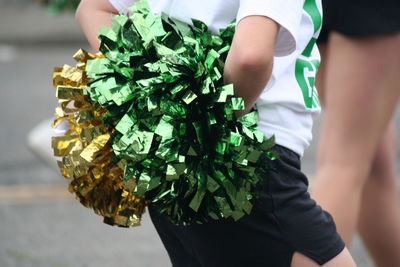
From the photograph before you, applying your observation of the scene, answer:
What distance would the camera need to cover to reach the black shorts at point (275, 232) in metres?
2.09

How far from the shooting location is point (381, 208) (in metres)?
3.51

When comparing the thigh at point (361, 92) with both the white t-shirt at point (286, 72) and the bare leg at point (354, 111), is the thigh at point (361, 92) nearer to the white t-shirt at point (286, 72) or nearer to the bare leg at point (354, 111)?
the bare leg at point (354, 111)

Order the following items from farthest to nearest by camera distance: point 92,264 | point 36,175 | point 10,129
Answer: point 10,129 < point 36,175 < point 92,264

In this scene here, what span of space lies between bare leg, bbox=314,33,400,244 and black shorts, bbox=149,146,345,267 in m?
1.05

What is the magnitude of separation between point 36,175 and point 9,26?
1064 cm

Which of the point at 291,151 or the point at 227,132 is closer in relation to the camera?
the point at 227,132

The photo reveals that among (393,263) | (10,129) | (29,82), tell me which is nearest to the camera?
(393,263)

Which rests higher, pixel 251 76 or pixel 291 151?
pixel 251 76

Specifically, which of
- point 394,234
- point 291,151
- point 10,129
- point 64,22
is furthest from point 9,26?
point 291,151

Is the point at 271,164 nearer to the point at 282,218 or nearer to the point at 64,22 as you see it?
the point at 282,218

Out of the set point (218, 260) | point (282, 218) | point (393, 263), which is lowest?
point (393, 263)

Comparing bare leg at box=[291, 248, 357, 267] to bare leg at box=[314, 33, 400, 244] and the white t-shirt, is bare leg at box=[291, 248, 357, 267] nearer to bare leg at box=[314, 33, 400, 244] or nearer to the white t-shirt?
the white t-shirt

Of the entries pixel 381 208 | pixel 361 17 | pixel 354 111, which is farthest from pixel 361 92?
pixel 381 208

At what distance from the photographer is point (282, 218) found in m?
2.08
